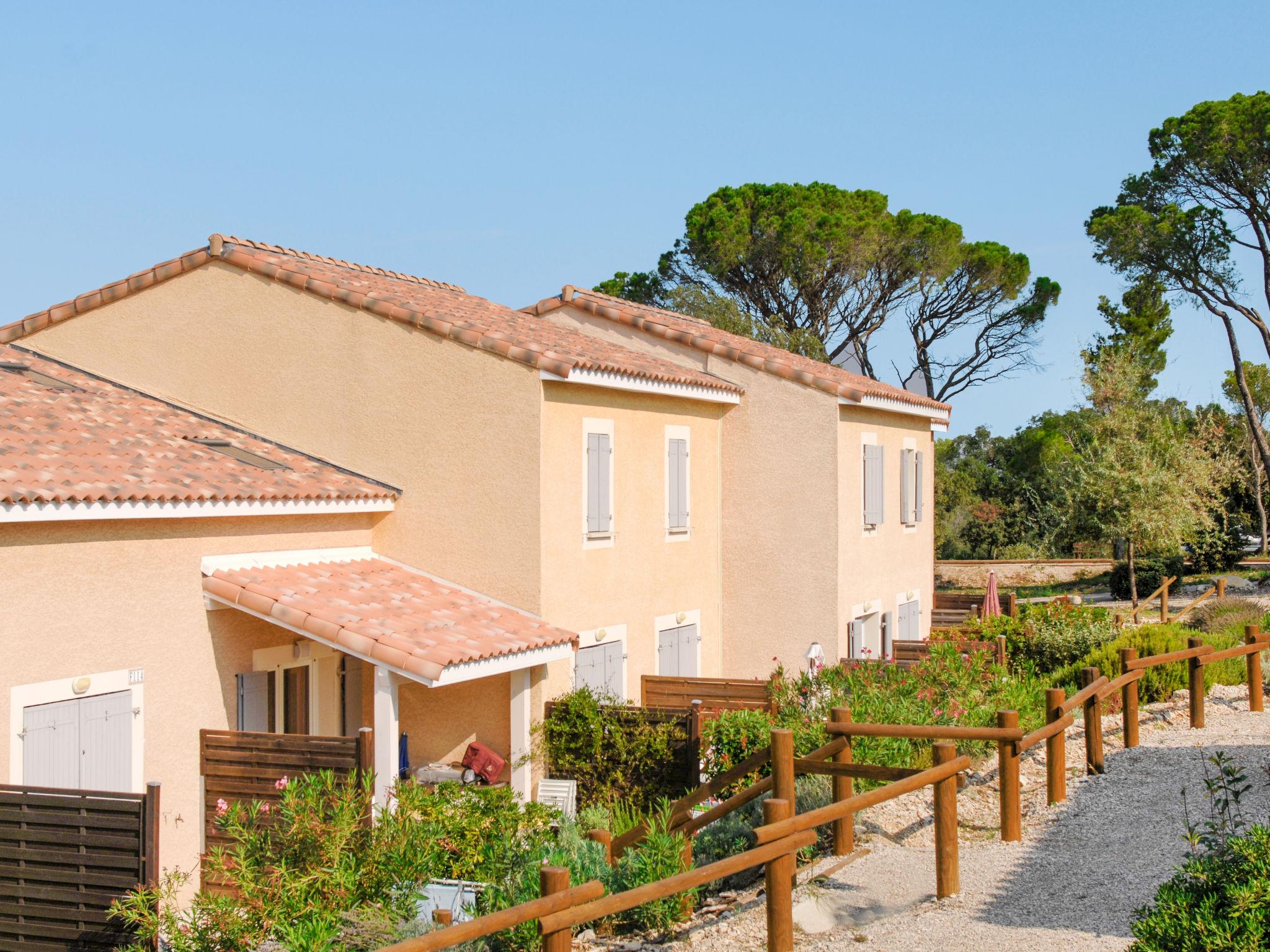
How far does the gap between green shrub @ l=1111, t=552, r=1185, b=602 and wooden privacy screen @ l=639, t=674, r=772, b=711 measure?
22050 mm

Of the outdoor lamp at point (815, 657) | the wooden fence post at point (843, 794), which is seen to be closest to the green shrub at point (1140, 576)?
the outdoor lamp at point (815, 657)

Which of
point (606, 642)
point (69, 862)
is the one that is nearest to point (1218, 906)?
point (69, 862)

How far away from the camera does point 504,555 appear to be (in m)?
13.2

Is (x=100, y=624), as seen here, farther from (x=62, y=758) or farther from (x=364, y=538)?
(x=364, y=538)

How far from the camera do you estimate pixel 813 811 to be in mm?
7832

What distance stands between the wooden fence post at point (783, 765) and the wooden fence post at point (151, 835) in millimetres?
3961

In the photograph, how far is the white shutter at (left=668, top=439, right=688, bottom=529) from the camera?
16125 mm

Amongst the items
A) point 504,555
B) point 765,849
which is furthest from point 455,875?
point 504,555

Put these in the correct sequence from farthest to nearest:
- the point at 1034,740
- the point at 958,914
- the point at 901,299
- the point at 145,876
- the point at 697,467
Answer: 1. the point at 901,299
2. the point at 697,467
3. the point at 1034,740
4. the point at 145,876
5. the point at 958,914

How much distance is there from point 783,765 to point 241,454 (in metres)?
7.58

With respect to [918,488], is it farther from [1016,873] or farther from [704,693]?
[1016,873]

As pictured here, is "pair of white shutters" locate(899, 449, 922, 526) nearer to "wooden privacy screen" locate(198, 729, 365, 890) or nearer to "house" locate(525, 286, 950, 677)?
"house" locate(525, 286, 950, 677)

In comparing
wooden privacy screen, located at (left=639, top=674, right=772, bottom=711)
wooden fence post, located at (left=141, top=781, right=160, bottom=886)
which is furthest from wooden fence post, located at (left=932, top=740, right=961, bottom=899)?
wooden privacy screen, located at (left=639, top=674, right=772, bottom=711)

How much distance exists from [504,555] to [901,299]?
30.3m
